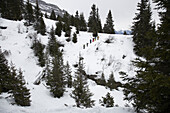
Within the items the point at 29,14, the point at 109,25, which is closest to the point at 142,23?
the point at 109,25

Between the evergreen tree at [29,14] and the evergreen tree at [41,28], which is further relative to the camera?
the evergreen tree at [29,14]

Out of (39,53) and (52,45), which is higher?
(52,45)

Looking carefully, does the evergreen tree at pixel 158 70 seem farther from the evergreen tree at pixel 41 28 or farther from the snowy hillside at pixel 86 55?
the evergreen tree at pixel 41 28

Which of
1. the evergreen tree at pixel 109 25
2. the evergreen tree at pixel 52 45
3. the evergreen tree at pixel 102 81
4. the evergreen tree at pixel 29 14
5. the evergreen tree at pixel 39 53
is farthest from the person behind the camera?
the evergreen tree at pixel 109 25

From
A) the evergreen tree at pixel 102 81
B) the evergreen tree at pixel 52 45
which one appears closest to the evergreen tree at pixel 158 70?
the evergreen tree at pixel 102 81

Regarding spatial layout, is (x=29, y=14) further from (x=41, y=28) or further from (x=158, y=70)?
(x=158, y=70)

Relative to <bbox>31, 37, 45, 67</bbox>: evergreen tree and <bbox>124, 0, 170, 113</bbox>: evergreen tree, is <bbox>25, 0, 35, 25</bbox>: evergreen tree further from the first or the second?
<bbox>124, 0, 170, 113</bbox>: evergreen tree

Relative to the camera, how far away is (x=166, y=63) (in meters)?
3.59

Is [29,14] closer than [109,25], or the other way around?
[29,14]

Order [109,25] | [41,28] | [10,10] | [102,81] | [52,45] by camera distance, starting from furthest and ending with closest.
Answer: [109,25] < [10,10] < [41,28] < [52,45] < [102,81]

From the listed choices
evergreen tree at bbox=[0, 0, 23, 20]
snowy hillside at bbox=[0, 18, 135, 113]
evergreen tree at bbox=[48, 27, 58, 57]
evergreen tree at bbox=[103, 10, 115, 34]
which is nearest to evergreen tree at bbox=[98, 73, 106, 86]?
snowy hillside at bbox=[0, 18, 135, 113]

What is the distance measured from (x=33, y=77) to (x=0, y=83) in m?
7.00

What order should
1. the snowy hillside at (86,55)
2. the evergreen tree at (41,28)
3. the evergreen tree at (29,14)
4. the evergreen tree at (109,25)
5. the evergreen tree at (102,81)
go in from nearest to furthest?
1. the snowy hillside at (86,55)
2. the evergreen tree at (102,81)
3. the evergreen tree at (41,28)
4. the evergreen tree at (29,14)
5. the evergreen tree at (109,25)

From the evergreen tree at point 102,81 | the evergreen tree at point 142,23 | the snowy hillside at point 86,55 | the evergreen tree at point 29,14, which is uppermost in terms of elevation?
the evergreen tree at point 29,14
